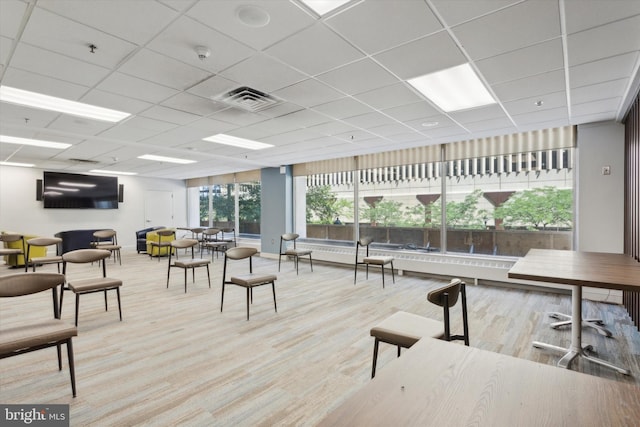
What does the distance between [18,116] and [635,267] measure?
7.38 metres

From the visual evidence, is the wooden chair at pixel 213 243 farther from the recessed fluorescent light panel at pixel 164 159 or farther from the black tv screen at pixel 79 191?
the black tv screen at pixel 79 191

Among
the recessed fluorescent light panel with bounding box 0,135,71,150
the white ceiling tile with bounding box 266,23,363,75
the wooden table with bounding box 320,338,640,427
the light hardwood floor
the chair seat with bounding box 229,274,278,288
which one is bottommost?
the light hardwood floor

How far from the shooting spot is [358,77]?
3170 mm

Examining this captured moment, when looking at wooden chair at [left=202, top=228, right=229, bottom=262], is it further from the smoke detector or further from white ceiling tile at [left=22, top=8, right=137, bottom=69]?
the smoke detector

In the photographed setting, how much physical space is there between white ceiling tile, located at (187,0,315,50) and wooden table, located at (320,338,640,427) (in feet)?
7.39

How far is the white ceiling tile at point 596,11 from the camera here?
2.03m

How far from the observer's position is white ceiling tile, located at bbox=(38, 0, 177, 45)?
2.06 metres

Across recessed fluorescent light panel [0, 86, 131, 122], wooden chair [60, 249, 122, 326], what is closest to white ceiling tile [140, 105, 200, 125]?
recessed fluorescent light panel [0, 86, 131, 122]

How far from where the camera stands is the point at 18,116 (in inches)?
171

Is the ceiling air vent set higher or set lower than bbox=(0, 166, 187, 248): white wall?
higher

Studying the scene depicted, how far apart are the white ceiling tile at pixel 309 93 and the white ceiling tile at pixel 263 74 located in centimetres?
11

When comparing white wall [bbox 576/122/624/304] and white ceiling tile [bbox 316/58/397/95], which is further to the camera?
white wall [bbox 576/122/624/304]

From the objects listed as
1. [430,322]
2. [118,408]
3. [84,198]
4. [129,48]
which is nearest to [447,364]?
[430,322]

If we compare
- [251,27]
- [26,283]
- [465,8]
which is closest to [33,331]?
[26,283]
